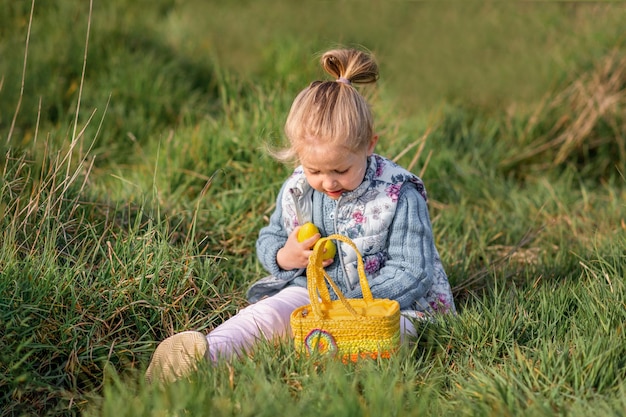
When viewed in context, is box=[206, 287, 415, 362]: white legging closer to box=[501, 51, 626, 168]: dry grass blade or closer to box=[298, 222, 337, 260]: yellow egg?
box=[298, 222, 337, 260]: yellow egg

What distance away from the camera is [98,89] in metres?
5.42

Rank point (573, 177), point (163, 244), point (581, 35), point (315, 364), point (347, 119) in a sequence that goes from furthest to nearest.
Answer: point (581, 35), point (573, 177), point (163, 244), point (347, 119), point (315, 364)

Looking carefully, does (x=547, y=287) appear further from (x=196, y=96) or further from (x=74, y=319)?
(x=196, y=96)

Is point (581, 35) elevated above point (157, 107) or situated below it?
above

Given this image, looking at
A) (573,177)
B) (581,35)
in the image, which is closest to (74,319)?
(573,177)

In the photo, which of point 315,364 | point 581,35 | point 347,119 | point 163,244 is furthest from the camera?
point 581,35

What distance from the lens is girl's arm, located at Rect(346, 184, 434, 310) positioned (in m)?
2.87

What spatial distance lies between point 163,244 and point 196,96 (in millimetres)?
2805

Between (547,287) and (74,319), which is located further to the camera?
(547,287)

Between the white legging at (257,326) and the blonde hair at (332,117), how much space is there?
569mm

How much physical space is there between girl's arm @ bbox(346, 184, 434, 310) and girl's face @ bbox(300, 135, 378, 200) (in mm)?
220

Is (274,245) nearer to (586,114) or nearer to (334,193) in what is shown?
(334,193)

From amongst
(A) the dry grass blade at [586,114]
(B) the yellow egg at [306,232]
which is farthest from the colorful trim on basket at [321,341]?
(A) the dry grass blade at [586,114]

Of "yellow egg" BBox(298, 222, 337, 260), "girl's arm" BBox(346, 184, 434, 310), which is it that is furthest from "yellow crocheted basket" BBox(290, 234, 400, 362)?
"yellow egg" BBox(298, 222, 337, 260)
